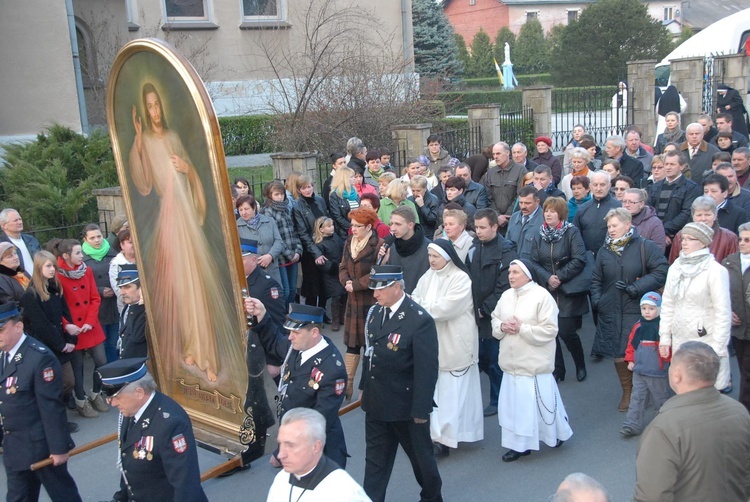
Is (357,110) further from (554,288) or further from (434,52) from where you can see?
(434,52)

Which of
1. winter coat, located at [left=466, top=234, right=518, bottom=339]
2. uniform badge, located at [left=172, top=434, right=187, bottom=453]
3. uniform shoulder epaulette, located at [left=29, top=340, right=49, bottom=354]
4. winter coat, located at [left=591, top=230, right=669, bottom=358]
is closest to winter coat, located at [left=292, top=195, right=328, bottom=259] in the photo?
winter coat, located at [left=466, top=234, right=518, bottom=339]

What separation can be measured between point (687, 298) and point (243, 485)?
392cm

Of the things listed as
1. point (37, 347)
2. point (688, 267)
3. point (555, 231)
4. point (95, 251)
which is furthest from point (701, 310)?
point (95, 251)

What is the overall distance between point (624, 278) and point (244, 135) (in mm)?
17067

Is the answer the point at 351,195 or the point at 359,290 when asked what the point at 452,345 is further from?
the point at 351,195

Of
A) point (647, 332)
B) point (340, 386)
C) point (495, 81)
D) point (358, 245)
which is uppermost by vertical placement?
point (495, 81)

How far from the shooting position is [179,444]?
4559 mm

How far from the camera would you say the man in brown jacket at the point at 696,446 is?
3961 millimetres

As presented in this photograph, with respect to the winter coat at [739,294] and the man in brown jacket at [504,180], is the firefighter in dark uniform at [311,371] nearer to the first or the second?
the winter coat at [739,294]

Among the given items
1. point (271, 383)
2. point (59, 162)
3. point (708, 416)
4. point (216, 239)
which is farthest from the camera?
point (59, 162)

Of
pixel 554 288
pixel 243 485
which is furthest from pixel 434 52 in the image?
pixel 243 485

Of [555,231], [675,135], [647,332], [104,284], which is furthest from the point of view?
[675,135]

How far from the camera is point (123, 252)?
8.27 m

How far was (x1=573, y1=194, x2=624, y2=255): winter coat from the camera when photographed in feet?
29.3
